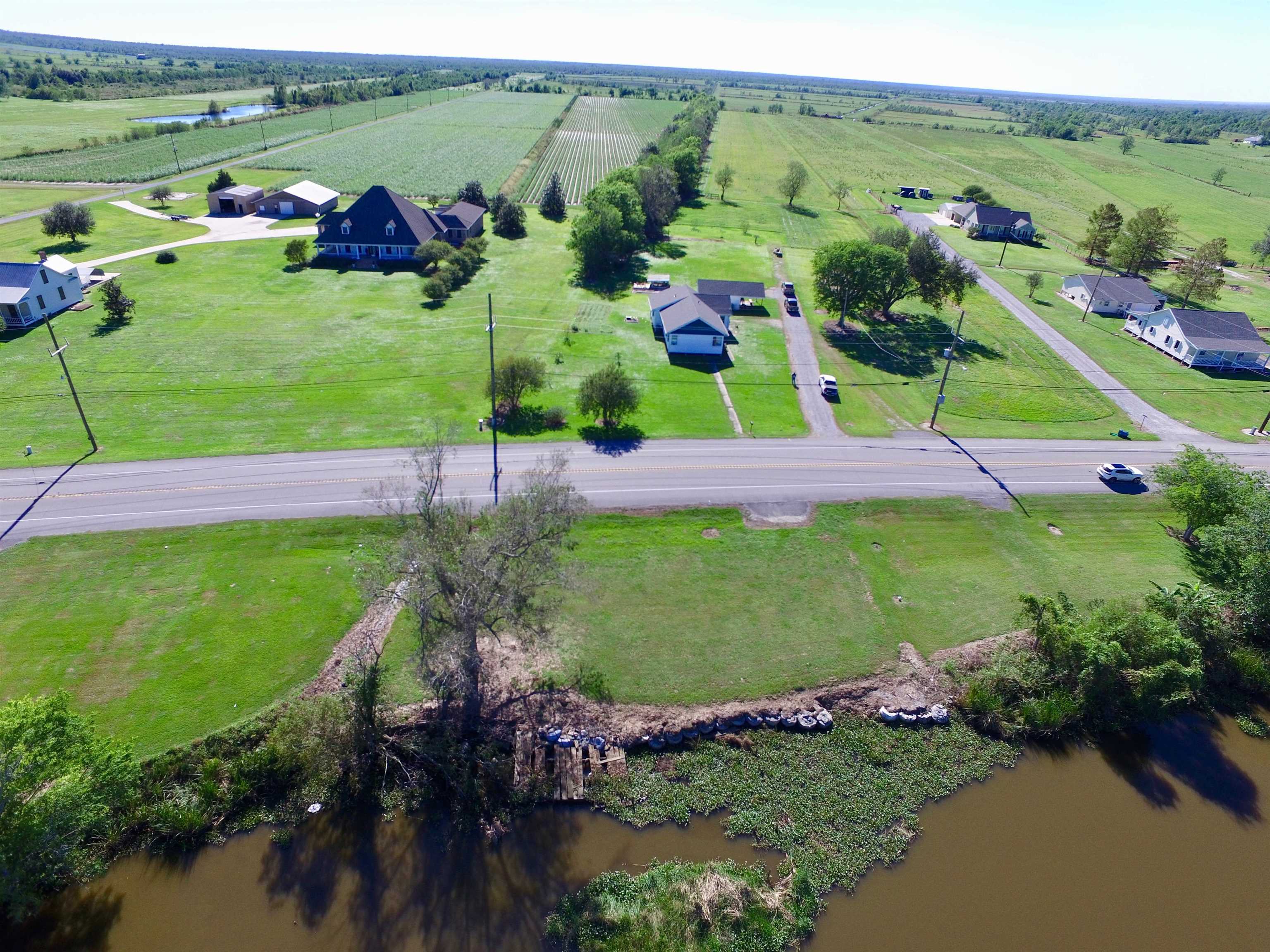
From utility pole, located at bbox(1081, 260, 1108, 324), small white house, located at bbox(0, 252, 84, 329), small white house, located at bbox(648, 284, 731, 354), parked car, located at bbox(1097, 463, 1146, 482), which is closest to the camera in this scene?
parked car, located at bbox(1097, 463, 1146, 482)

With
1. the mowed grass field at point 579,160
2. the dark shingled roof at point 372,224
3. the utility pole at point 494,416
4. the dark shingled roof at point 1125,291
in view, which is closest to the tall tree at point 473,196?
the mowed grass field at point 579,160

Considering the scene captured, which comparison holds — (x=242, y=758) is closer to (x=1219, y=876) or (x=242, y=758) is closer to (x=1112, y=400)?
(x=1219, y=876)

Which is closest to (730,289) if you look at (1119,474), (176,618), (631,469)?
(631,469)

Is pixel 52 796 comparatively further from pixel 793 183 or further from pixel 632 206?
pixel 793 183

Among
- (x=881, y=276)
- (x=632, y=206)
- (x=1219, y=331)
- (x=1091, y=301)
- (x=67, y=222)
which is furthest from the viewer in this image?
(x=632, y=206)

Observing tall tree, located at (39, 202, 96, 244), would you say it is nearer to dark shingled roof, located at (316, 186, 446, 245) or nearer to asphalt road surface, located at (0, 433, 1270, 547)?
dark shingled roof, located at (316, 186, 446, 245)

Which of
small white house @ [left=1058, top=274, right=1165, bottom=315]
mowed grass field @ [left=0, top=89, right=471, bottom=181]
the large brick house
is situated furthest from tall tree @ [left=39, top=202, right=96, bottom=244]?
small white house @ [left=1058, top=274, right=1165, bottom=315]

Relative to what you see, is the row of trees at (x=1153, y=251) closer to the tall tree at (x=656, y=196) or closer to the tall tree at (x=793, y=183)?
the tall tree at (x=793, y=183)
